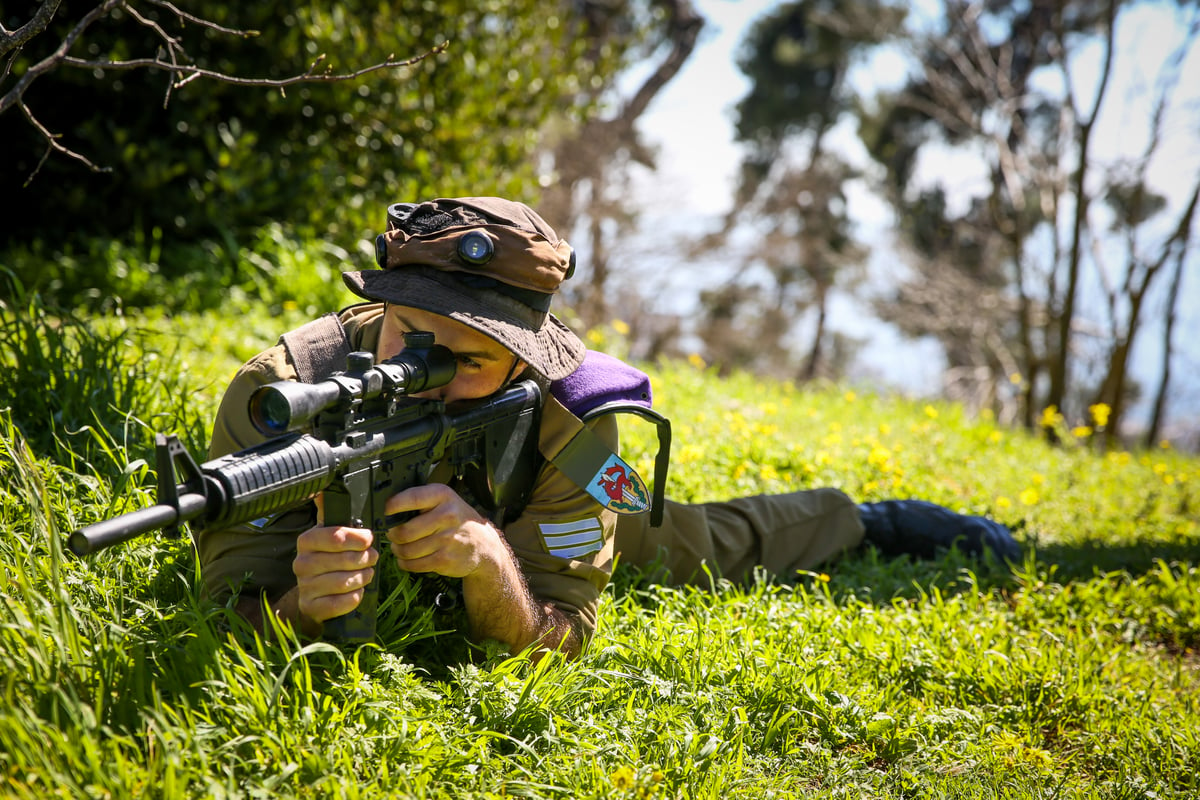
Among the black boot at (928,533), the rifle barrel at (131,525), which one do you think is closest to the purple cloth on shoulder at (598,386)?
the rifle barrel at (131,525)

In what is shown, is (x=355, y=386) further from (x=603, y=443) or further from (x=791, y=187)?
(x=791, y=187)

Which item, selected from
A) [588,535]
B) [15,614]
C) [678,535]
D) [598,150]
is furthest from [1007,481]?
[598,150]

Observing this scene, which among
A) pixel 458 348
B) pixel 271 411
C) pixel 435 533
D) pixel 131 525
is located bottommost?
pixel 435 533

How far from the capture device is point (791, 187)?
1922cm

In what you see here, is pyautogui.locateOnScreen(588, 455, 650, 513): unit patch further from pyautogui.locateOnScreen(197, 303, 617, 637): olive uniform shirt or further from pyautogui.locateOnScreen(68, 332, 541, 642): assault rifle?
pyautogui.locateOnScreen(68, 332, 541, 642): assault rifle

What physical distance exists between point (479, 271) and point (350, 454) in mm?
676

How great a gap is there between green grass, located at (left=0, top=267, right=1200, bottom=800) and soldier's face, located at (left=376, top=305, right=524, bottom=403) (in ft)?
1.94

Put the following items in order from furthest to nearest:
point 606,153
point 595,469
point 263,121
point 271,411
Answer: point 606,153, point 263,121, point 595,469, point 271,411

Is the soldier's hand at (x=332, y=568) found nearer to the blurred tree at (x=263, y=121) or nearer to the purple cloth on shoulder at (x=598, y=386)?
the purple cloth on shoulder at (x=598, y=386)

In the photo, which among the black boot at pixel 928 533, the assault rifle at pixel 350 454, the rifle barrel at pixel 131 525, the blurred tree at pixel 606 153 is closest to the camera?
the rifle barrel at pixel 131 525

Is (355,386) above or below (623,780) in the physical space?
above

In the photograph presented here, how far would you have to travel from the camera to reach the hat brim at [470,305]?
6.96 feet

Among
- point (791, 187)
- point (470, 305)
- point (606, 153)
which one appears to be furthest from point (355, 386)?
point (791, 187)

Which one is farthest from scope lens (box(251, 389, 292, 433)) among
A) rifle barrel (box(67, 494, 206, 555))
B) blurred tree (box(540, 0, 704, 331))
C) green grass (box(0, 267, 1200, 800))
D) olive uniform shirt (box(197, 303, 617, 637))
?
blurred tree (box(540, 0, 704, 331))
